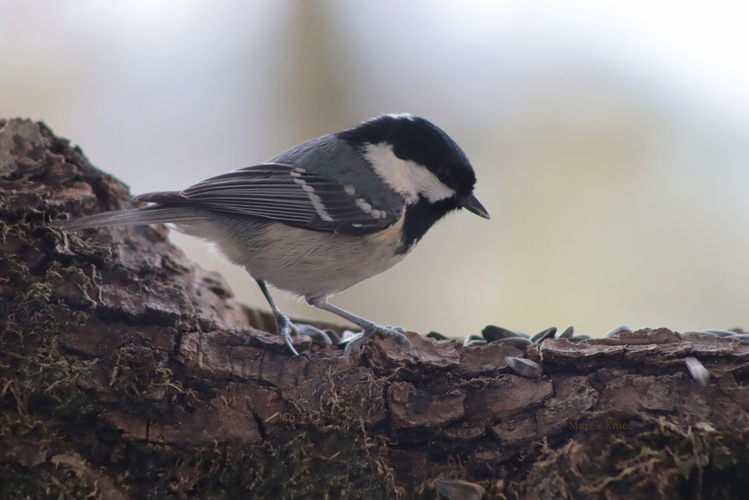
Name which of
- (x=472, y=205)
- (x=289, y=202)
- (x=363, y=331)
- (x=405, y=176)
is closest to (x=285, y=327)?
(x=363, y=331)

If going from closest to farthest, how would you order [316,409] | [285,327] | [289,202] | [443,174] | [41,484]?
[41,484] < [316,409] < [285,327] < [289,202] < [443,174]

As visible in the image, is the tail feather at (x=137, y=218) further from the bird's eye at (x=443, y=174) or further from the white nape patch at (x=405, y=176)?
the bird's eye at (x=443, y=174)

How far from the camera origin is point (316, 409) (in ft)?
4.52

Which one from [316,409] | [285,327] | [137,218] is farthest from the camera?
[285,327]

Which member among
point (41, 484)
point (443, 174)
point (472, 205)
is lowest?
point (41, 484)

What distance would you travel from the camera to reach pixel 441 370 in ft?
4.63

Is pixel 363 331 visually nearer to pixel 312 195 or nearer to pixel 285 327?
pixel 285 327

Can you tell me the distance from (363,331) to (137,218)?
93 cm

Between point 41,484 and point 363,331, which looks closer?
point 41,484

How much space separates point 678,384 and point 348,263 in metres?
1.18

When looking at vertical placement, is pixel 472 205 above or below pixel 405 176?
below

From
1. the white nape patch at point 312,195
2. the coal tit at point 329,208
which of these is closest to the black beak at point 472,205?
the coal tit at point 329,208

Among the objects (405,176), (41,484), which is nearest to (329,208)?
(405,176)

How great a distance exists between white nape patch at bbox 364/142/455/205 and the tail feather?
748mm
